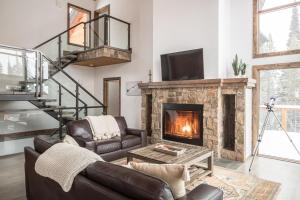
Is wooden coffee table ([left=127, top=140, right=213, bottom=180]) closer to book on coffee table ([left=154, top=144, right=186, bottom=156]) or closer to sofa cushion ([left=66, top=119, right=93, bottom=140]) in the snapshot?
book on coffee table ([left=154, top=144, right=186, bottom=156])

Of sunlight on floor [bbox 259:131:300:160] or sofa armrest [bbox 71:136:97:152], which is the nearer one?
sofa armrest [bbox 71:136:97:152]

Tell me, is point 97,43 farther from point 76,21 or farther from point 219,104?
point 219,104

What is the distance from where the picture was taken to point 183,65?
504cm

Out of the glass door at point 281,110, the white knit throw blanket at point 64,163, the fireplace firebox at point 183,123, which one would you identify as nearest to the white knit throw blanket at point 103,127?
the fireplace firebox at point 183,123

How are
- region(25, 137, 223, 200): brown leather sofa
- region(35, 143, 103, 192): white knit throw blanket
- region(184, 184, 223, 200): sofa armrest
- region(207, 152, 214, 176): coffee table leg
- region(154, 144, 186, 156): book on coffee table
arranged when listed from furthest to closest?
region(207, 152, 214, 176): coffee table leg
region(154, 144, 186, 156): book on coffee table
region(35, 143, 103, 192): white knit throw blanket
region(184, 184, 223, 200): sofa armrest
region(25, 137, 223, 200): brown leather sofa

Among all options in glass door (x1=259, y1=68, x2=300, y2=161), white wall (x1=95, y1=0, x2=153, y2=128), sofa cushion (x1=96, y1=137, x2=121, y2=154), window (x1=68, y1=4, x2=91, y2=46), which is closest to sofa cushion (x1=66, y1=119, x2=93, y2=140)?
sofa cushion (x1=96, y1=137, x2=121, y2=154)

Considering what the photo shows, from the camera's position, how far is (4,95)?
4223 mm

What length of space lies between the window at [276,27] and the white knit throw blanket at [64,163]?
4.45m

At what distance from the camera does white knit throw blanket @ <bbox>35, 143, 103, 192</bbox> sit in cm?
169

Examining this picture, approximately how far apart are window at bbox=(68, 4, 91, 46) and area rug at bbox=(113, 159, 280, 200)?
18.3 feet

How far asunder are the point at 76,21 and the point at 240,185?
750 centimetres

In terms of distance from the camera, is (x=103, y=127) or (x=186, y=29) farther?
(x=186, y=29)

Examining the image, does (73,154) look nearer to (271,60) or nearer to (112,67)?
(271,60)

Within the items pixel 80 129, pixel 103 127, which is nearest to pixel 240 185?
pixel 103 127
